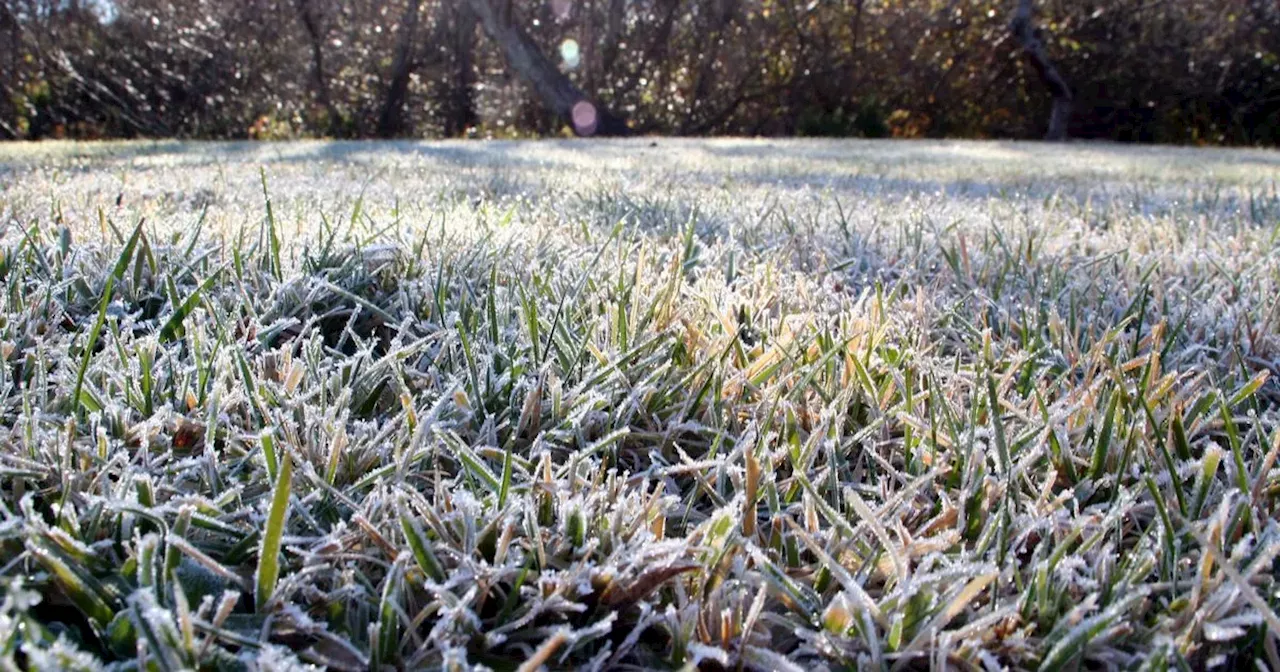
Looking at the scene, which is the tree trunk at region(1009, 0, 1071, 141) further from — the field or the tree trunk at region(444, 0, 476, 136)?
the field

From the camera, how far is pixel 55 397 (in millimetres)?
1005

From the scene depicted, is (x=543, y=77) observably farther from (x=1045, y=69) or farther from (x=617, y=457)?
(x=617, y=457)

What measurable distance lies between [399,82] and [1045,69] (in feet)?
26.0

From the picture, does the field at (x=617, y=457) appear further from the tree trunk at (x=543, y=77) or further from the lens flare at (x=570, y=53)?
the lens flare at (x=570, y=53)

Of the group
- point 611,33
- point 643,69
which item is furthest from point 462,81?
point 643,69

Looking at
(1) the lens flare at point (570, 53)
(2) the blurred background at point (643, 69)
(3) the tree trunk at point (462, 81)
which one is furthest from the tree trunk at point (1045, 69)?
(3) the tree trunk at point (462, 81)

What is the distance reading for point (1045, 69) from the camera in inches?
429

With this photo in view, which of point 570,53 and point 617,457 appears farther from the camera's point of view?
point 570,53

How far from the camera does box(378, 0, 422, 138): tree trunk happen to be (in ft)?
38.2

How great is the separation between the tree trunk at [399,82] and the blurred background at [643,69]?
31mm

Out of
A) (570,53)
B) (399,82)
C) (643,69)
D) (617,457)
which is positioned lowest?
(617,457)

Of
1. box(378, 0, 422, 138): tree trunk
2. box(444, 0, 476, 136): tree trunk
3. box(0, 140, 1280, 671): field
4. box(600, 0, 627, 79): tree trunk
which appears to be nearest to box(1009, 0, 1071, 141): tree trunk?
box(600, 0, 627, 79): tree trunk

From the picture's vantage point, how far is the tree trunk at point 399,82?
11633mm

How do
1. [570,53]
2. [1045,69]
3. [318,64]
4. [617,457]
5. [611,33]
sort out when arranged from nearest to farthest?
A: [617,457]
[1045,69]
[318,64]
[611,33]
[570,53]
